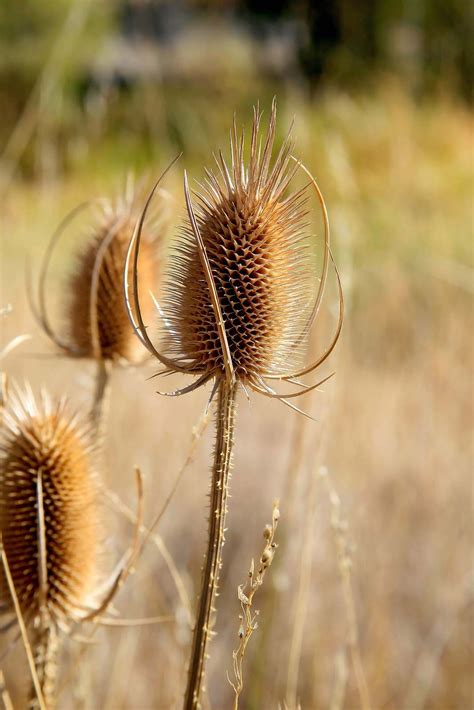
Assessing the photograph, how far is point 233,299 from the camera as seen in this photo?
83cm

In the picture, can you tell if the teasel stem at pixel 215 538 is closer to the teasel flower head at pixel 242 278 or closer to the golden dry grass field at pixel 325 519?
the teasel flower head at pixel 242 278

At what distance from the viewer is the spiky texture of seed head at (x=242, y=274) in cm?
79

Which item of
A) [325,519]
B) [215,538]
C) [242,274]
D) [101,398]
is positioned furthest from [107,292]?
[325,519]

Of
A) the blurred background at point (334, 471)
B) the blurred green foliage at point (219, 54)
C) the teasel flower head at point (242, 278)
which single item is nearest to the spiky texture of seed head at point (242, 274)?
the teasel flower head at point (242, 278)

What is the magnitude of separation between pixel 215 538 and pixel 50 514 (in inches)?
13.1

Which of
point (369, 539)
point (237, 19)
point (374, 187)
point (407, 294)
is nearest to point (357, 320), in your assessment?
point (407, 294)

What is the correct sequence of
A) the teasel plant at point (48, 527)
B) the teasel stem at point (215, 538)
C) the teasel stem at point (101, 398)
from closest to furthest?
the teasel stem at point (215, 538)
the teasel plant at point (48, 527)
the teasel stem at point (101, 398)

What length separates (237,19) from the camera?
38.9 ft

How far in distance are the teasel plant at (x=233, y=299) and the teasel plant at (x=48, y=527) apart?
0.80ft

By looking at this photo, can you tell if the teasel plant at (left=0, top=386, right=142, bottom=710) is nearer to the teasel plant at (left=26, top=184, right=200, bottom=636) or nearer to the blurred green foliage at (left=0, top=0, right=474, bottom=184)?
the teasel plant at (left=26, top=184, right=200, bottom=636)

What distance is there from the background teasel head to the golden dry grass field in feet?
0.14

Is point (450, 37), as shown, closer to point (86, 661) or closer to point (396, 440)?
point (396, 440)

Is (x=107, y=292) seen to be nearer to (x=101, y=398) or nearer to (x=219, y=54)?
(x=101, y=398)

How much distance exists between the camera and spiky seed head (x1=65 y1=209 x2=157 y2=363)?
1.24 metres
